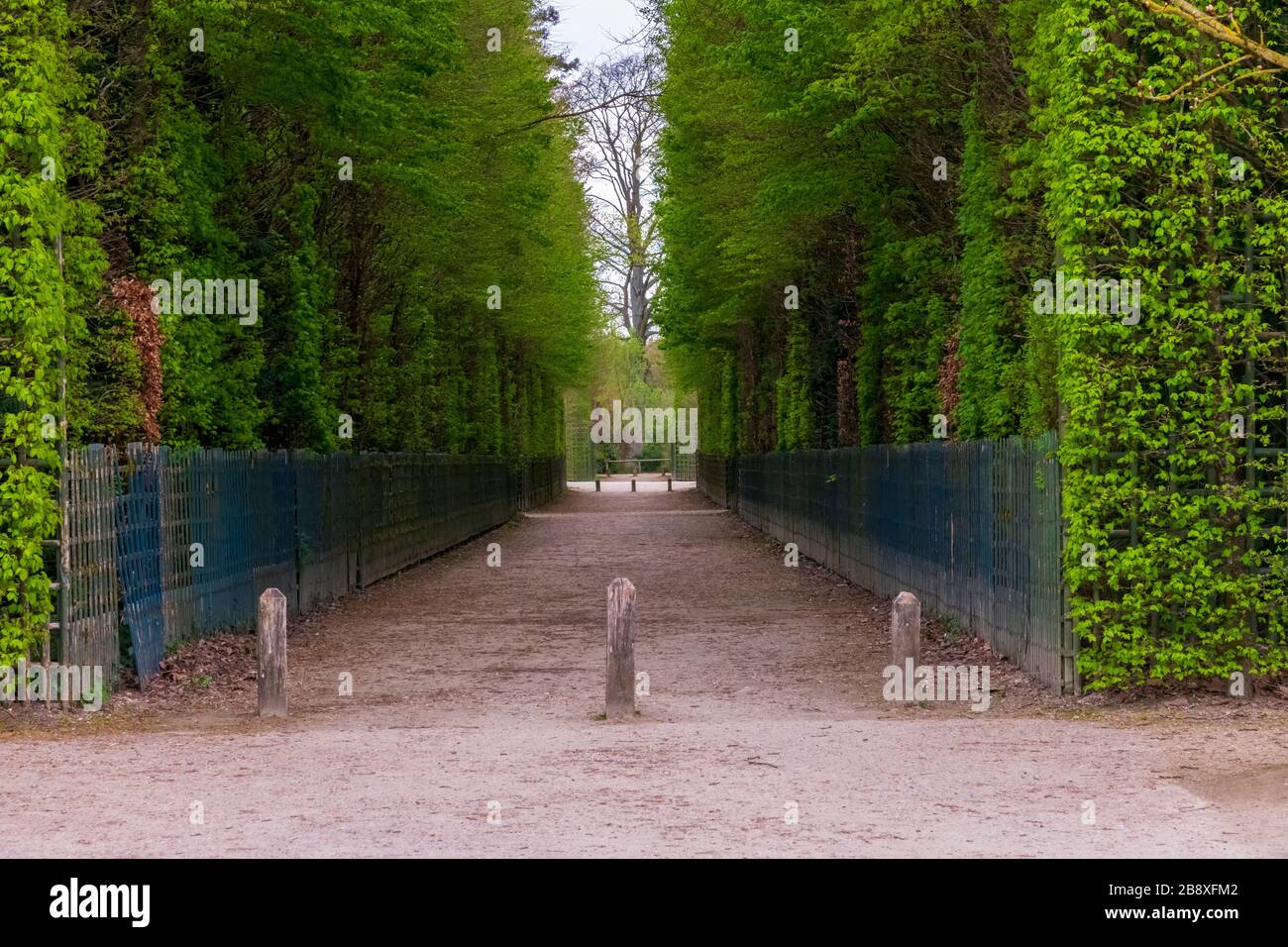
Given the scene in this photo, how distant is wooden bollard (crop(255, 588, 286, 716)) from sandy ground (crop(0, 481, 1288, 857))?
0.60 feet

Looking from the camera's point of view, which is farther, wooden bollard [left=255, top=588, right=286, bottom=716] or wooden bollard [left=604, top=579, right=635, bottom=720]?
wooden bollard [left=255, top=588, right=286, bottom=716]

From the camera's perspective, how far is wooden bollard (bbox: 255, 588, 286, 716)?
13070 millimetres

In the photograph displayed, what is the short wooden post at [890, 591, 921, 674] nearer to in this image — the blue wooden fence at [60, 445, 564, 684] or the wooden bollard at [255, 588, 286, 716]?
the wooden bollard at [255, 588, 286, 716]

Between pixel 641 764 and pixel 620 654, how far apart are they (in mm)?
2097

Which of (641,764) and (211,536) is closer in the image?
(641,764)

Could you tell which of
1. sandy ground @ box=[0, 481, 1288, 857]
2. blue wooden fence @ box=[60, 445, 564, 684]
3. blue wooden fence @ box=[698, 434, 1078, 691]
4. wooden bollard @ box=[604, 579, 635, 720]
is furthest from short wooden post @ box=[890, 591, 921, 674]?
blue wooden fence @ box=[60, 445, 564, 684]

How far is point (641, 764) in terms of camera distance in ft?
35.4

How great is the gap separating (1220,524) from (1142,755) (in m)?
2.89

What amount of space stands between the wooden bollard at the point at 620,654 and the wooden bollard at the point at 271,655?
2459 millimetres

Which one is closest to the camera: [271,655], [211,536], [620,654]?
[620,654]

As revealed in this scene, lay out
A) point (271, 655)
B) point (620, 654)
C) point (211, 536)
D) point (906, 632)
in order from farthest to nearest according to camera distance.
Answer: point (211, 536)
point (906, 632)
point (271, 655)
point (620, 654)

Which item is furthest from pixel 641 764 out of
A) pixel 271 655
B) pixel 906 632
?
pixel 906 632

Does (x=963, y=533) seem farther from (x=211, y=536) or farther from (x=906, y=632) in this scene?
(x=211, y=536)

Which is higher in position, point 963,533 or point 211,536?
point 211,536
